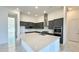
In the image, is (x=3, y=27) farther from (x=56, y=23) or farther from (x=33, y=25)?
(x=56, y=23)

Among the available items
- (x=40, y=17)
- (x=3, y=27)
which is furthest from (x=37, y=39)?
(x=3, y=27)

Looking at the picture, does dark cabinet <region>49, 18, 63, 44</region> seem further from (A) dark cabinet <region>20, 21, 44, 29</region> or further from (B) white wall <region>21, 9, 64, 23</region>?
(A) dark cabinet <region>20, 21, 44, 29</region>

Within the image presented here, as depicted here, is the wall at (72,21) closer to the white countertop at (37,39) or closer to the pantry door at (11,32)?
the white countertop at (37,39)

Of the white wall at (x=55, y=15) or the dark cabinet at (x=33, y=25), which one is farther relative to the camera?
→ the dark cabinet at (x=33, y=25)

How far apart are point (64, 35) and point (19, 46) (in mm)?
980

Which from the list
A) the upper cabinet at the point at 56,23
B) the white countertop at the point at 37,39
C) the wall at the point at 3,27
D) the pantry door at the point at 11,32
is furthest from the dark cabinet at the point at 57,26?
the wall at the point at 3,27

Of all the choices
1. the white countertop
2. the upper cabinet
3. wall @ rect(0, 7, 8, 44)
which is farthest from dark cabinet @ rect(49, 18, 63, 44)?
wall @ rect(0, 7, 8, 44)

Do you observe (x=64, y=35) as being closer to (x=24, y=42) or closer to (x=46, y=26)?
(x=46, y=26)

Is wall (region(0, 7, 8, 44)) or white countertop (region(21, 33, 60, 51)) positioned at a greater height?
wall (region(0, 7, 8, 44))

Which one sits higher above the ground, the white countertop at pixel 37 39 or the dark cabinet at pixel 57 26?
the dark cabinet at pixel 57 26

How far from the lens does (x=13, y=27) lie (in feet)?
7.61

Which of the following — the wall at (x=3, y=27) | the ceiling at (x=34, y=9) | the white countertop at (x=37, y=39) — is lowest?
the white countertop at (x=37, y=39)
